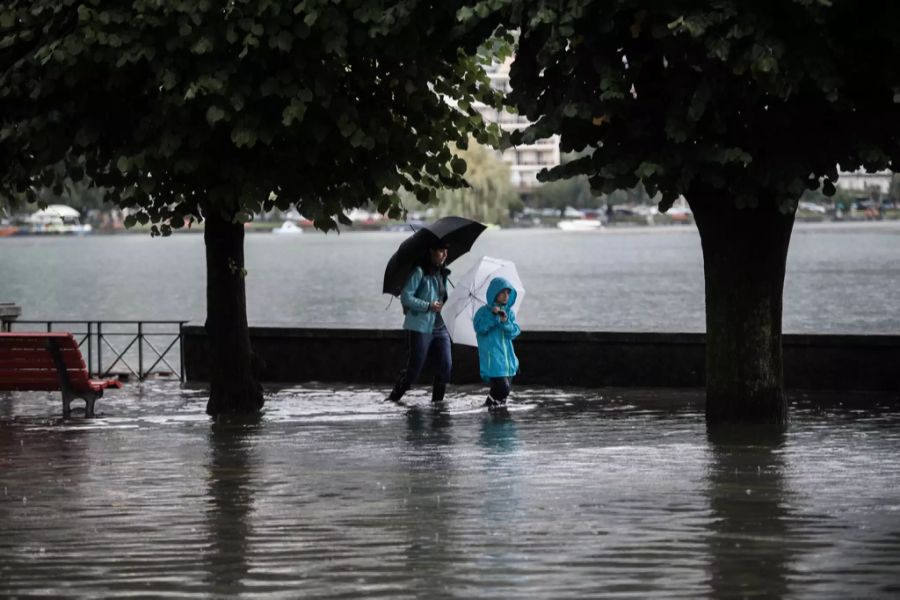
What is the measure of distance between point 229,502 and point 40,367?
5.80m

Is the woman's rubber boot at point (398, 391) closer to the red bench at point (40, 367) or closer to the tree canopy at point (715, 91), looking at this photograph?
the red bench at point (40, 367)

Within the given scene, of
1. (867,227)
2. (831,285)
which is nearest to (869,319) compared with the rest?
(831,285)

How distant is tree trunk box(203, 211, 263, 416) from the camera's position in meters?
16.6

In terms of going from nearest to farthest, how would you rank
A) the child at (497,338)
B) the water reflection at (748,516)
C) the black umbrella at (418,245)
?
1. the water reflection at (748,516)
2. the child at (497,338)
3. the black umbrella at (418,245)

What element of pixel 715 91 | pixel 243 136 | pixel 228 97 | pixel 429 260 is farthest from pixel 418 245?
pixel 715 91

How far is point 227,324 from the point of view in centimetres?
1686

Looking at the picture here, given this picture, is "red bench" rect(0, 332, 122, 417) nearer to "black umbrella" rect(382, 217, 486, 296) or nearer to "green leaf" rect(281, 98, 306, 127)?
"black umbrella" rect(382, 217, 486, 296)

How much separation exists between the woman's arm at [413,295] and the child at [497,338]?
0.62 metres

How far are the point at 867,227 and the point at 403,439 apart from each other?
577 ft

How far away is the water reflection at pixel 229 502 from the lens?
8766mm

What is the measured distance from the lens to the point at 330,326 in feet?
64.7

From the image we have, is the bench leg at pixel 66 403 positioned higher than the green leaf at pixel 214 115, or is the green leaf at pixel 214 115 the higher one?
the green leaf at pixel 214 115

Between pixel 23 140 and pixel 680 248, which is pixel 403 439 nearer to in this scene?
pixel 23 140

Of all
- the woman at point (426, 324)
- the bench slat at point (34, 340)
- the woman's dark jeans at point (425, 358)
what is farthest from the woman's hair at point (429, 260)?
the bench slat at point (34, 340)
